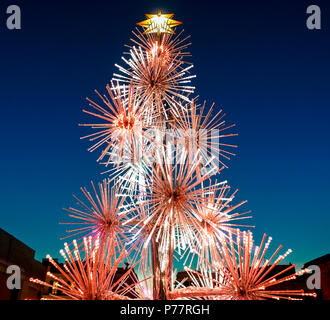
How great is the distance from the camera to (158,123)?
187 inches

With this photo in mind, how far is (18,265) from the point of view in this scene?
16.1m

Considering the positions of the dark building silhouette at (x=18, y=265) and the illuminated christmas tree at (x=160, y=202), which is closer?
the illuminated christmas tree at (x=160, y=202)

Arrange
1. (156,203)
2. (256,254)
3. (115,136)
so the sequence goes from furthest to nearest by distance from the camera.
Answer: (115,136) < (156,203) < (256,254)

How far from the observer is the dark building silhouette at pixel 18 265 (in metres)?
14.4

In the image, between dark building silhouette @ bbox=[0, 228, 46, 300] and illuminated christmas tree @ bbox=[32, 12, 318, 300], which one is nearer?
illuminated christmas tree @ bbox=[32, 12, 318, 300]

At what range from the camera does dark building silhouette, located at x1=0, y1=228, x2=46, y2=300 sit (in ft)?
47.2

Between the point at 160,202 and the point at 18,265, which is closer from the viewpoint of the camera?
the point at 160,202
